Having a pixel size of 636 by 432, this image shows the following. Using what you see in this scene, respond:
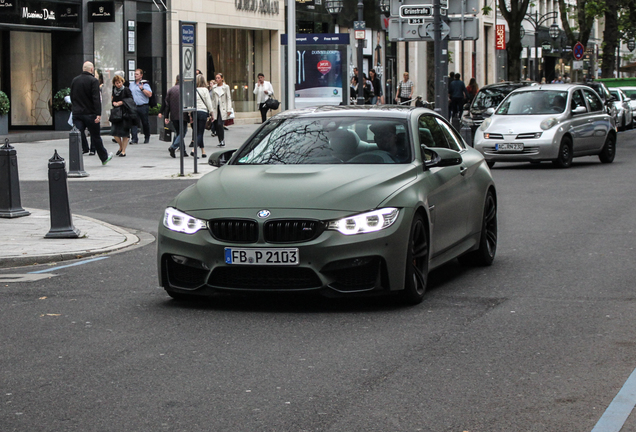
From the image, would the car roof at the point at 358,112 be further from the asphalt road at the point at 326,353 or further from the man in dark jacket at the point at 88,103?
the man in dark jacket at the point at 88,103

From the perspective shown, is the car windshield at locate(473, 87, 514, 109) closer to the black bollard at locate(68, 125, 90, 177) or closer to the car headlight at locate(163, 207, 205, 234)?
the black bollard at locate(68, 125, 90, 177)

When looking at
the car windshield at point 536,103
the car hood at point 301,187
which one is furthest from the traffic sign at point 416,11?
the car hood at point 301,187

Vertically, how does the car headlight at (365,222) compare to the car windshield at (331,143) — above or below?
below

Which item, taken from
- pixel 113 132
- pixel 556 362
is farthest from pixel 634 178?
pixel 556 362

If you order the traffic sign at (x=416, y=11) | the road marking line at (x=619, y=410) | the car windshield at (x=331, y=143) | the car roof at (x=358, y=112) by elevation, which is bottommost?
the road marking line at (x=619, y=410)

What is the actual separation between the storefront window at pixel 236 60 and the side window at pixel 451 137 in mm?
30043

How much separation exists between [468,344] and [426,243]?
156 centimetres

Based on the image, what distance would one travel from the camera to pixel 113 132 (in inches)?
987

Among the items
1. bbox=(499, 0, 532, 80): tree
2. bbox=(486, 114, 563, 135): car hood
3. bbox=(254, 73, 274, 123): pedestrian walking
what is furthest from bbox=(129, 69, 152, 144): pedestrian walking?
bbox=(499, 0, 532, 80): tree

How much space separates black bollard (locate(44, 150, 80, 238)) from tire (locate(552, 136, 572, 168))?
40.6 feet

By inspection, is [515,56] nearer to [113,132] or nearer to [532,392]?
[113,132]

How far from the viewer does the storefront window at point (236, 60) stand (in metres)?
40.3

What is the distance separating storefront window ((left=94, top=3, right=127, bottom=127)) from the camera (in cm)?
3262

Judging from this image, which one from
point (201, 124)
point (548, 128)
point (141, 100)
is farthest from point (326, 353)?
point (141, 100)
